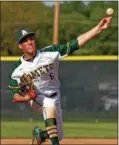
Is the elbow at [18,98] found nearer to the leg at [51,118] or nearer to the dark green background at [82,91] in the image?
the leg at [51,118]

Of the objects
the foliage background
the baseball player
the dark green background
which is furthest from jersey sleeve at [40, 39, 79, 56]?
the foliage background

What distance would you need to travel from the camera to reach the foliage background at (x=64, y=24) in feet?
91.5

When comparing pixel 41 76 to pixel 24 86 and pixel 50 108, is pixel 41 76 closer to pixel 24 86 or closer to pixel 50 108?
pixel 24 86

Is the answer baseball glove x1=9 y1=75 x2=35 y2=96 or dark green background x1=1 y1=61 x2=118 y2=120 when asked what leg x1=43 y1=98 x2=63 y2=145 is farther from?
dark green background x1=1 y1=61 x2=118 y2=120

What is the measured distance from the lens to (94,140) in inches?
469

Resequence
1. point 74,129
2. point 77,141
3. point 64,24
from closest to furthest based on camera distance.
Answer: point 77,141 < point 74,129 < point 64,24

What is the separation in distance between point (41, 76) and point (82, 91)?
416 inches

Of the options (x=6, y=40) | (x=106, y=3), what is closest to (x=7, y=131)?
(x=106, y=3)

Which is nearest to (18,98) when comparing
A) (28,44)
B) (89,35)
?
(28,44)

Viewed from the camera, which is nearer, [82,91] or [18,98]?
[18,98]

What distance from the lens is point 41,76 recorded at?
20.2ft

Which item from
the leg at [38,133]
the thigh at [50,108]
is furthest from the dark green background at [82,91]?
the thigh at [50,108]

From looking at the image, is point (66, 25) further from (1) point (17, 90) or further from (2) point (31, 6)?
(1) point (17, 90)

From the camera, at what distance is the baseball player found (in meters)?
6.02
